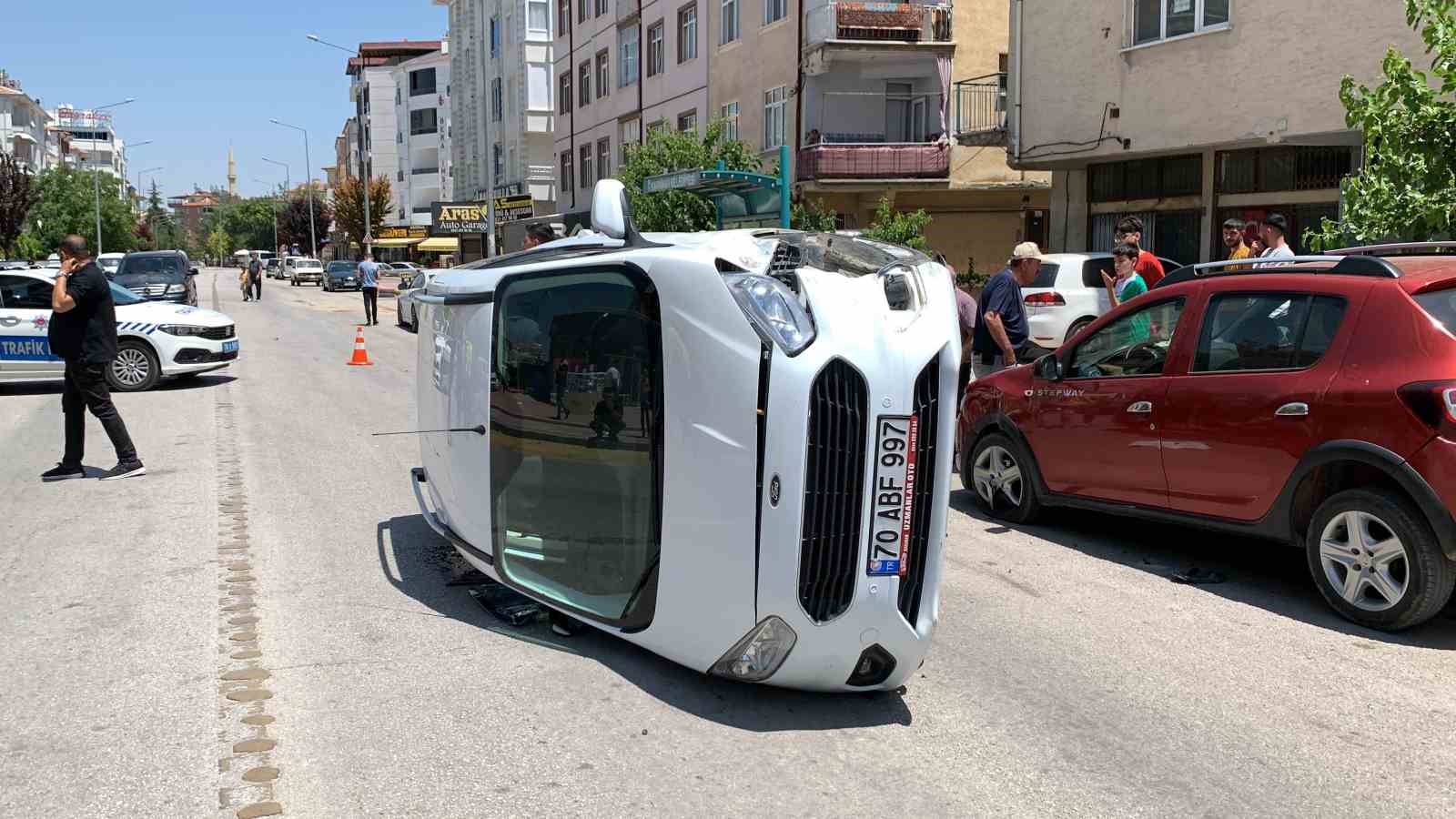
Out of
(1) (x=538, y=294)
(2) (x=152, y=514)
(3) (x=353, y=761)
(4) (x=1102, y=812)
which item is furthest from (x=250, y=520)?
(4) (x=1102, y=812)

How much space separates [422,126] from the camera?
301 feet

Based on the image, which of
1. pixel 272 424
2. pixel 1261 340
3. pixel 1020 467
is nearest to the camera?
pixel 1261 340

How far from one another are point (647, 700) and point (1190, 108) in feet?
55.9

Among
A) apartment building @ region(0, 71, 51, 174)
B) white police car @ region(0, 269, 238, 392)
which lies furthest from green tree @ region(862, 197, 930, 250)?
apartment building @ region(0, 71, 51, 174)

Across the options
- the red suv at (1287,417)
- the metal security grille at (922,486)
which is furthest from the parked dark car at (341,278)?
the metal security grille at (922,486)

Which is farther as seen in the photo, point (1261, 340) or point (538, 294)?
point (1261, 340)

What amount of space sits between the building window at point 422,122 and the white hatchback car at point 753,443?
3581 inches

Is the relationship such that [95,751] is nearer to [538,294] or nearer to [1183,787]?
[538,294]

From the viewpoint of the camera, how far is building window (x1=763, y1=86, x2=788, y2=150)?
31125mm

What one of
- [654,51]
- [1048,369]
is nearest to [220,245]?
[654,51]

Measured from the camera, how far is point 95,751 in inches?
165

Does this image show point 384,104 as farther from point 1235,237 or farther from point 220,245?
point 1235,237

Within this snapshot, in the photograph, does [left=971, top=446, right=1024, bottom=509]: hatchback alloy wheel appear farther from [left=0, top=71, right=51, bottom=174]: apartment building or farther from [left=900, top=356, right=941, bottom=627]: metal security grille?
[left=0, top=71, right=51, bottom=174]: apartment building

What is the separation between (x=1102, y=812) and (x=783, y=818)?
3.18 feet
